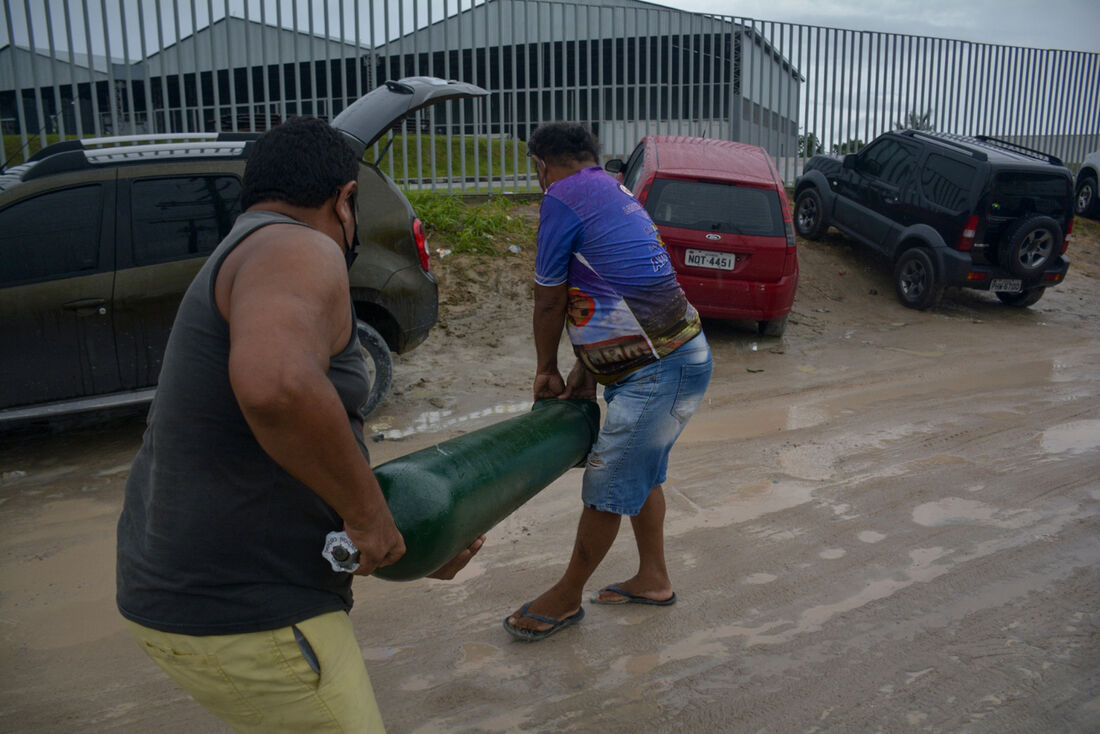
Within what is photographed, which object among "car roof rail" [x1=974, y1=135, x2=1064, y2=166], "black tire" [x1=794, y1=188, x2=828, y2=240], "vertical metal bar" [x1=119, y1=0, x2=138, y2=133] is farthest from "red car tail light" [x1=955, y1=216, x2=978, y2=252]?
"vertical metal bar" [x1=119, y1=0, x2=138, y2=133]

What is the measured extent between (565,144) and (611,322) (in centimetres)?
69

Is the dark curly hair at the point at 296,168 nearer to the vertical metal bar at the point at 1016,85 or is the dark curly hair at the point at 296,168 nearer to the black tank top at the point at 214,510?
the black tank top at the point at 214,510

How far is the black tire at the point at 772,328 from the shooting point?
8547 millimetres

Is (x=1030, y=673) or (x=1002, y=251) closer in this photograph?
(x=1030, y=673)

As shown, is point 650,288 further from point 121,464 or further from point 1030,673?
point 121,464

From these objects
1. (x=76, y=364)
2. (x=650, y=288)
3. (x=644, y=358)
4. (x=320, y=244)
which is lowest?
(x=76, y=364)

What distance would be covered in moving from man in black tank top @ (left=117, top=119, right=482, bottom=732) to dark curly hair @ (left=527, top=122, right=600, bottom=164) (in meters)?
1.45

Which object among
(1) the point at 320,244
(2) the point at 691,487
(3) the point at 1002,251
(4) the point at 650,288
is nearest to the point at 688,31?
(3) the point at 1002,251

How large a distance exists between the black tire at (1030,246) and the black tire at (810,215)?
2711 mm

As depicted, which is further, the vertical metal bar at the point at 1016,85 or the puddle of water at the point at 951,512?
the vertical metal bar at the point at 1016,85

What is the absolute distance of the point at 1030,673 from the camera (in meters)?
3.05

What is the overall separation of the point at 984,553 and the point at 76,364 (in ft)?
16.5

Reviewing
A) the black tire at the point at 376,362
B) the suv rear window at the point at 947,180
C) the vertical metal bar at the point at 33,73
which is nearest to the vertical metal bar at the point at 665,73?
the suv rear window at the point at 947,180

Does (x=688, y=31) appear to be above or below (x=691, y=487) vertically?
above
